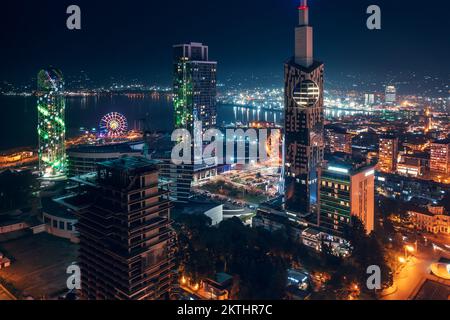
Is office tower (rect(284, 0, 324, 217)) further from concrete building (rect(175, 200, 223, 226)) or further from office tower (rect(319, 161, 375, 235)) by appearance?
concrete building (rect(175, 200, 223, 226))

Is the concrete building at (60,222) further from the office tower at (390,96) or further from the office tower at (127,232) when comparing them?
the office tower at (390,96)

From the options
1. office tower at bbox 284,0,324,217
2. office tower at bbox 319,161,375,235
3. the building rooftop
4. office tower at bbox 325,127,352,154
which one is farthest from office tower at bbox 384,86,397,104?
the building rooftop

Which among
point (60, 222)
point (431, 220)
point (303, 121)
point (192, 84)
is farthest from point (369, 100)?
point (60, 222)

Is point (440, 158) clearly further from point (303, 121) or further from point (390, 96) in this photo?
point (390, 96)

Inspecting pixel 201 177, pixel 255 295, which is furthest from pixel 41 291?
pixel 201 177

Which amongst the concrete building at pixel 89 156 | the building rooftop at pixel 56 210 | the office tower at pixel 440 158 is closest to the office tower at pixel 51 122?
the concrete building at pixel 89 156
